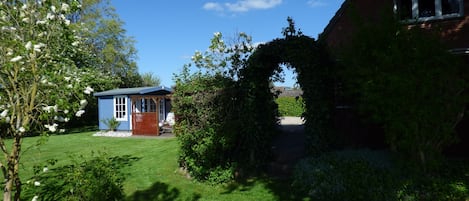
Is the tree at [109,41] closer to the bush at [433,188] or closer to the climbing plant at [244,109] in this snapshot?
the climbing plant at [244,109]

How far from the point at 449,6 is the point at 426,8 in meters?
0.59

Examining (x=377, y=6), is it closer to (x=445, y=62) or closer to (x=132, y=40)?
(x=445, y=62)

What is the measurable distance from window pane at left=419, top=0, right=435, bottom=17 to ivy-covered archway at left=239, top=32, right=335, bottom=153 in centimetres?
413

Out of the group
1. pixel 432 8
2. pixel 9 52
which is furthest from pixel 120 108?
pixel 9 52

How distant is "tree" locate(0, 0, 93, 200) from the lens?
13.0 ft

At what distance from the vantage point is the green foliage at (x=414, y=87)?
6.02 meters

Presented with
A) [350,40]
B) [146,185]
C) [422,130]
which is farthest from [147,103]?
[422,130]

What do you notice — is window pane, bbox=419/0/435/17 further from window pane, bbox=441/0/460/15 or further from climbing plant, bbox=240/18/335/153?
climbing plant, bbox=240/18/335/153

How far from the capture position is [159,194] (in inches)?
269

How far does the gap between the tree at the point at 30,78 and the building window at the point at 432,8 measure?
27.9 ft

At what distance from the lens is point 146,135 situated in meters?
18.7

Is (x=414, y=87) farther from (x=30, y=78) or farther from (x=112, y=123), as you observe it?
(x=112, y=123)

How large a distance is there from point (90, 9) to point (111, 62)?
6.04 meters

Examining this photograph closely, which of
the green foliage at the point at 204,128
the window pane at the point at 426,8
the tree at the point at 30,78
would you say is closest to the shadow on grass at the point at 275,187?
the green foliage at the point at 204,128
